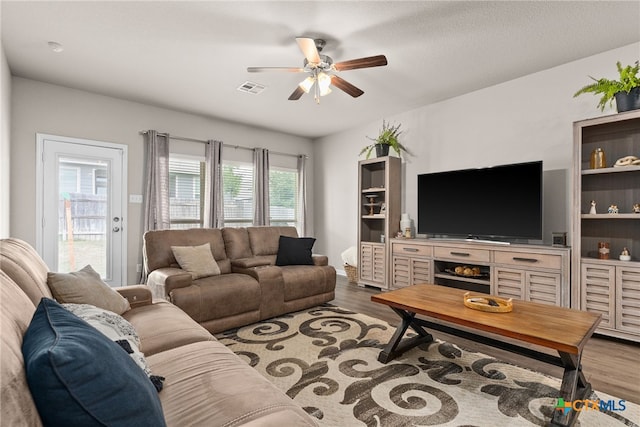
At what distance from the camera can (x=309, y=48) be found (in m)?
2.56

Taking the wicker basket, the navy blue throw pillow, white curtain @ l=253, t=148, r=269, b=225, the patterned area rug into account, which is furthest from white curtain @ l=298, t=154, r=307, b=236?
the navy blue throw pillow

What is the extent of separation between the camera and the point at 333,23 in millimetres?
2721

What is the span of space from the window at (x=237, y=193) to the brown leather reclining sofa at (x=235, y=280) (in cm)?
158

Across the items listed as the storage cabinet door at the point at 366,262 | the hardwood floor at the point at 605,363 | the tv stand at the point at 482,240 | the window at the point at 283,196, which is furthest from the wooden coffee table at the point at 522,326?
the window at the point at 283,196

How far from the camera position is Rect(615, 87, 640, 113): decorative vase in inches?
109

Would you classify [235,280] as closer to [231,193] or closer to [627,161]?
[231,193]

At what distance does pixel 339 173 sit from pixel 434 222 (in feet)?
7.79

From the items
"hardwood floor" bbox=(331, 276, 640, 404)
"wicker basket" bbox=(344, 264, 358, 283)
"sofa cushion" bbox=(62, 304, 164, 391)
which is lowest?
"hardwood floor" bbox=(331, 276, 640, 404)

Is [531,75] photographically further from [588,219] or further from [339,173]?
[339,173]

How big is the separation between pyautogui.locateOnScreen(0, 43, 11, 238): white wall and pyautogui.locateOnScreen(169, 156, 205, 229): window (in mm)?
1840

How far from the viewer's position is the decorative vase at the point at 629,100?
276cm

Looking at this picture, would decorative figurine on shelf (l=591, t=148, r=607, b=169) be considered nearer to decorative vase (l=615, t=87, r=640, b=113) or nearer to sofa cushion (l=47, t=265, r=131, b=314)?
decorative vase (l=615, t=87, r=640, b=113)

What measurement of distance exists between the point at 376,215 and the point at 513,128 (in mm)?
2134

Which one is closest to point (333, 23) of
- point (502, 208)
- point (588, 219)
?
point (502, 208)
